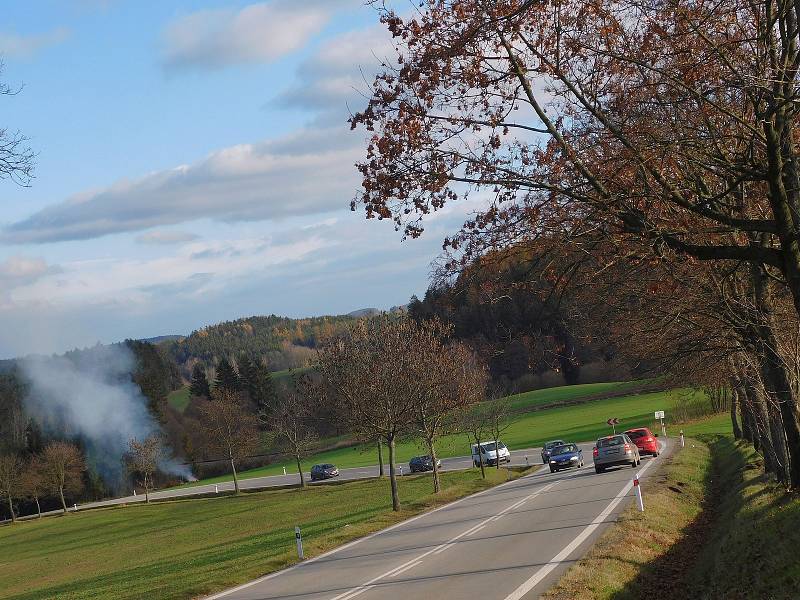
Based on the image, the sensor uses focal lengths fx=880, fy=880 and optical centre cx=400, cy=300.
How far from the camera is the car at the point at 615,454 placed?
37156 millimetres

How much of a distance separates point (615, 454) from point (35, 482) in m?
69.9

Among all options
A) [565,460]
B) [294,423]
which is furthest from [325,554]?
[294,423]

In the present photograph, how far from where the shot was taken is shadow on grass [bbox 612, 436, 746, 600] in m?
13.8

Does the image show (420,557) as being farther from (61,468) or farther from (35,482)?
(35,482)

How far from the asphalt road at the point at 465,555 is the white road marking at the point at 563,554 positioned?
0.06 feet

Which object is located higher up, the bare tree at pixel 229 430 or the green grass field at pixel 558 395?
the bare tree at pixel 229 430

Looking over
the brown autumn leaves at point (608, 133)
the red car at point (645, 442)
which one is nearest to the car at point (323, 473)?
the red car at point (645, 442)

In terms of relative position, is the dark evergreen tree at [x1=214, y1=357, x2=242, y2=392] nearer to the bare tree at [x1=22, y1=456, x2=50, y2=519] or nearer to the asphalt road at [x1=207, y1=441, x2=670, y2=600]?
the bare tree at [x1=22, y1=456, x2=50, y2=519]

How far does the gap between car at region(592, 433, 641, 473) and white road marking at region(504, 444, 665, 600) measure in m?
10.7

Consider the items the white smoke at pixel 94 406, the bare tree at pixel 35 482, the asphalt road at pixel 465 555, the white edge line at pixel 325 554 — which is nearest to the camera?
the asphalt road at pixel 465 555

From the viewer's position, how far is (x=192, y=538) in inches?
1742

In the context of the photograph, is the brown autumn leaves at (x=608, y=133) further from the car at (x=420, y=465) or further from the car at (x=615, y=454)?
the car at (x=420, y=465)

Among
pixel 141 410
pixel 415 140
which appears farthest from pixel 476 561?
pixel 141 410

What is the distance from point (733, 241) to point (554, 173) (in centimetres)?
568
